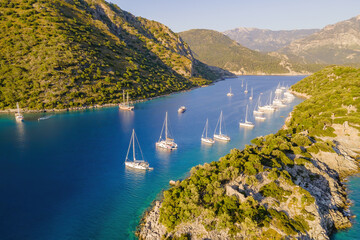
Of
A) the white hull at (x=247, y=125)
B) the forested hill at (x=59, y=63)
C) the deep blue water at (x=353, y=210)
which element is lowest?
the deep blue water at (x=353, y=210)

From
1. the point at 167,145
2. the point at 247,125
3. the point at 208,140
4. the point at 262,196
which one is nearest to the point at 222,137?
the point at 208,140

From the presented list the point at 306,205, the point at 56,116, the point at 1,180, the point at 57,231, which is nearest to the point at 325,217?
the point at 306,205

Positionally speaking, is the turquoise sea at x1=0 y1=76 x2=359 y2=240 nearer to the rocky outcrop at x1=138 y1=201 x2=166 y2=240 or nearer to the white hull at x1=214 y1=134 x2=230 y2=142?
the rocky outcrop at x1=138 y1=201 x2=166 y2=240

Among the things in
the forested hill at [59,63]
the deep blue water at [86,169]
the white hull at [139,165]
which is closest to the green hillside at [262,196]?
the deep blue water at [86,169]

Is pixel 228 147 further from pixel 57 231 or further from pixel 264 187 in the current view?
pixel 57 231

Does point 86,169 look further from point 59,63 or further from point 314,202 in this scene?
point 59,63

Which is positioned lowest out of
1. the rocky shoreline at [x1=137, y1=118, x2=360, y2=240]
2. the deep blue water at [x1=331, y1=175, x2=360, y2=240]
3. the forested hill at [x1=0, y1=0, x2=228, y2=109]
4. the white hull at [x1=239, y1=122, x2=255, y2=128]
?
the deep blue water at [x1=331, y1=175, x2=360, y2=240]

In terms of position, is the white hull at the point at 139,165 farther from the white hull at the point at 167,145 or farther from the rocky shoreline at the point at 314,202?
the rocky shoreline at the point at 314,202

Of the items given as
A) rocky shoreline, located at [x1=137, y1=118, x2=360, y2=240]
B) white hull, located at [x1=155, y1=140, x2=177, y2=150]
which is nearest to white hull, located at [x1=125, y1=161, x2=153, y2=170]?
white hull, located at [x1=155, y1=140, x2=177, y2=150]
